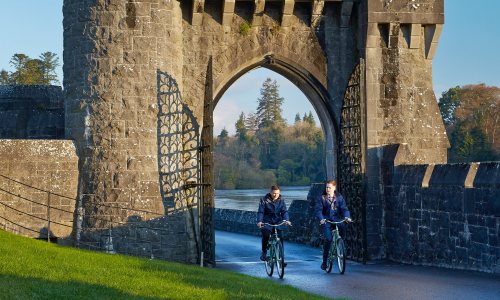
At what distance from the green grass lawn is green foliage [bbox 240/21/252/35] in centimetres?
622

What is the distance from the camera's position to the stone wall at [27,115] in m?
17.2

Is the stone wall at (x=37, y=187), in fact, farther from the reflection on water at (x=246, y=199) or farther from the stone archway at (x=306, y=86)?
the reflection on water at (x=246, y=199)

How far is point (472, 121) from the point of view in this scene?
55.8 metres

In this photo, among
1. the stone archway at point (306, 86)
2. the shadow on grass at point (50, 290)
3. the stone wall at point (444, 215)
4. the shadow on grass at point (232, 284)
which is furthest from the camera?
the stone archway at point (306, 86)

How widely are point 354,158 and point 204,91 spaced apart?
3.20 meters

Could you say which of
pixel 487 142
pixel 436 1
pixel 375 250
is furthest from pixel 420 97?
pixel 487 142

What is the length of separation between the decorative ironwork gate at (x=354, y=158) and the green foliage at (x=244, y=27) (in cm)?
223

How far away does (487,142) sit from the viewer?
51.8 meters

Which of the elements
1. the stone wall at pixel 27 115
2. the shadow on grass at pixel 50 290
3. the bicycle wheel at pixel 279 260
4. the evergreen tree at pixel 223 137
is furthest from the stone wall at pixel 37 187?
the evergreen tree at pixel 223 137

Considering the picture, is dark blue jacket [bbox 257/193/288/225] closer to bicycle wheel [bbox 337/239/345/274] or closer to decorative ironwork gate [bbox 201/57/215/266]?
bicycle wheel [bbox 337/239/345/274]

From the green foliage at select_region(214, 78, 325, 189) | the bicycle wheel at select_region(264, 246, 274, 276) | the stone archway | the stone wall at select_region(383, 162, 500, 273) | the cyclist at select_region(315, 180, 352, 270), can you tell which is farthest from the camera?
the green foliage at select_region(214, 78, 325, 189)

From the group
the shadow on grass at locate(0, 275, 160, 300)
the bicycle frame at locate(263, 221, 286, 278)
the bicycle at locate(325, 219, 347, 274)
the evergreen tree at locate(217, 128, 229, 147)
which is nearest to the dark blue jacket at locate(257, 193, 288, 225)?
the bicycle frame at locate(263, 221, 286, 278)

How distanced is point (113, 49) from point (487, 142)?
3969 cm

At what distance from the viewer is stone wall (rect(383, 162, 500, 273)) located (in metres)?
13.0
